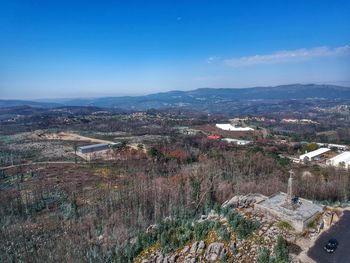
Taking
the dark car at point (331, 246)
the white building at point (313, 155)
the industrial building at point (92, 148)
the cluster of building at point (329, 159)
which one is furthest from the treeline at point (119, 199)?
the industrial building at point (92, 148)

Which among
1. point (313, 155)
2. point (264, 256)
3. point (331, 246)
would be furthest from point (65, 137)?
point (331, 246)

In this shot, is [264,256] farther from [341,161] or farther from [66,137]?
[66,137]

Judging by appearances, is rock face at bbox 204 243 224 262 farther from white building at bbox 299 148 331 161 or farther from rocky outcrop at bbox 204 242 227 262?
white building at bbox 299 148 331 161

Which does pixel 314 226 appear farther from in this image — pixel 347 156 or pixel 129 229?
pixel 347 156

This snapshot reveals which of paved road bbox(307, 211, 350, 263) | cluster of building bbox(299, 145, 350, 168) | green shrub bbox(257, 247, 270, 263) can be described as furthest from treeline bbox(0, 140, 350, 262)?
cluster of building bbox(299, 145, 350, 168)

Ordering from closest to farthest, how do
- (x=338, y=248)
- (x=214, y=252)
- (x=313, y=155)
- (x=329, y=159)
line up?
(x=338, y=248) < (x=214, y=252) < (x=329, y=159) < (x=313, y=155)

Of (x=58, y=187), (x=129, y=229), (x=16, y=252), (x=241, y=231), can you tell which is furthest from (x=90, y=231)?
(x=58, y=187)
